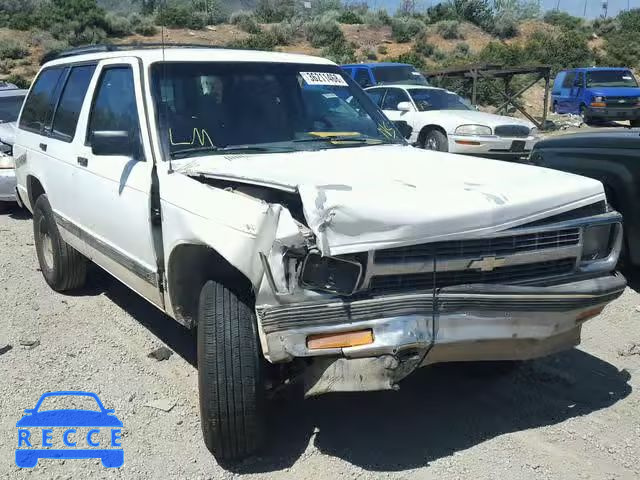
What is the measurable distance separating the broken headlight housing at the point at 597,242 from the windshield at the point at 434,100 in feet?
32.0

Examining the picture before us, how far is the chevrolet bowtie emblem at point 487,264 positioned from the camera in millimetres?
2965

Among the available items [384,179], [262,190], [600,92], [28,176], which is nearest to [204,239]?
[262,190]

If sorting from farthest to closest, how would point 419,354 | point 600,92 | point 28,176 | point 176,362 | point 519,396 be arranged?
point 600,92, point 28,176, point 176,362, point 519,396, point 419,354

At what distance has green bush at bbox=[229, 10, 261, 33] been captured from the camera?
40037 millimetres

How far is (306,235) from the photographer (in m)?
2.77

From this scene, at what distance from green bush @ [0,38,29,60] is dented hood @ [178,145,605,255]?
109 feet

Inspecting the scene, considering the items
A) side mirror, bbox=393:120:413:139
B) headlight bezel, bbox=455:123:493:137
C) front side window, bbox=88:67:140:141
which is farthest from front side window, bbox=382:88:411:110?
front side window, bbox=88:67:140:141

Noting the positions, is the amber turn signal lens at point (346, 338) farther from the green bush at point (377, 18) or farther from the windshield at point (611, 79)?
the green bush at point (377, 18)

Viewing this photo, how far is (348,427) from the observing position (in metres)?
3.59

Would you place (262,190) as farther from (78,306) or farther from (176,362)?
(78,306)

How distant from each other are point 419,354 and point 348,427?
3.10 feet

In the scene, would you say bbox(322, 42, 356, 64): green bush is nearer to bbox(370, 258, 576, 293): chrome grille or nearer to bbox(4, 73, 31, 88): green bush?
bbox(4, 73, 31, 88): green bush

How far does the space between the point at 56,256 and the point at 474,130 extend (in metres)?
8.38

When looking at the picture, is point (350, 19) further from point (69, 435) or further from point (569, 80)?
point (69, 435)
